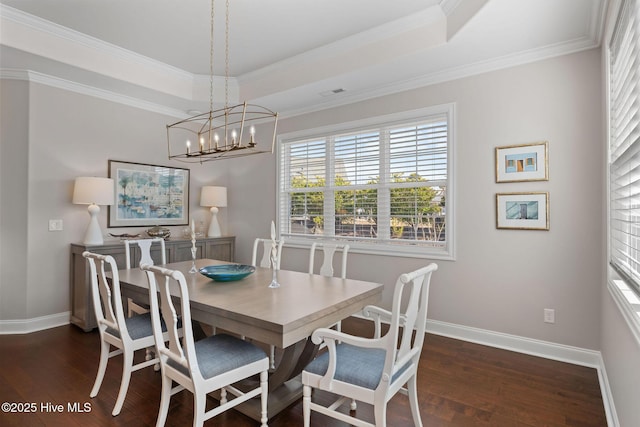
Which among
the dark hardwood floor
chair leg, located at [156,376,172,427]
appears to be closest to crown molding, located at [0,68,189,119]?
the dark hardwood floor

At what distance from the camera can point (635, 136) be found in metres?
1.66

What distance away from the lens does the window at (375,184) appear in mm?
3633

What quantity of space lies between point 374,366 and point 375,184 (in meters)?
2.61

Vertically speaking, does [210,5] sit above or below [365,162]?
above

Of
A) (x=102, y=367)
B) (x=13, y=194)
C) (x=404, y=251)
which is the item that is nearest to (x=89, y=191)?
(x=13, y=194)

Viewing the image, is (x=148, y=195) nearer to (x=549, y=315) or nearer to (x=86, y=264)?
(x=86, y=264)

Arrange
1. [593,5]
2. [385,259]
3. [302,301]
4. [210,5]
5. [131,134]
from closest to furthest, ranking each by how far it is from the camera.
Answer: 1. [302,301]
2. [593,5]
3. [210,5]
4. [385,259]
5. [131,134]

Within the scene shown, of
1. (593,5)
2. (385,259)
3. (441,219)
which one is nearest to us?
(593,5)

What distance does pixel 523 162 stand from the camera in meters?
3.08

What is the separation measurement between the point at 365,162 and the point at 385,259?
3.85ft

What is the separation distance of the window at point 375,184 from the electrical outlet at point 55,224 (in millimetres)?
2550

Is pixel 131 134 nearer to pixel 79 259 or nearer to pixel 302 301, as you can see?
pixel 79 259

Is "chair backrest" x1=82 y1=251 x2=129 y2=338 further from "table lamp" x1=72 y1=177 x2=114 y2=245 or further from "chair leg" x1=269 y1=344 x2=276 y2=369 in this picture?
"table lamp" x1=72 y1=177 x2=114 y2=245

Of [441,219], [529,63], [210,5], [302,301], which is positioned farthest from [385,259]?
[210,5]
